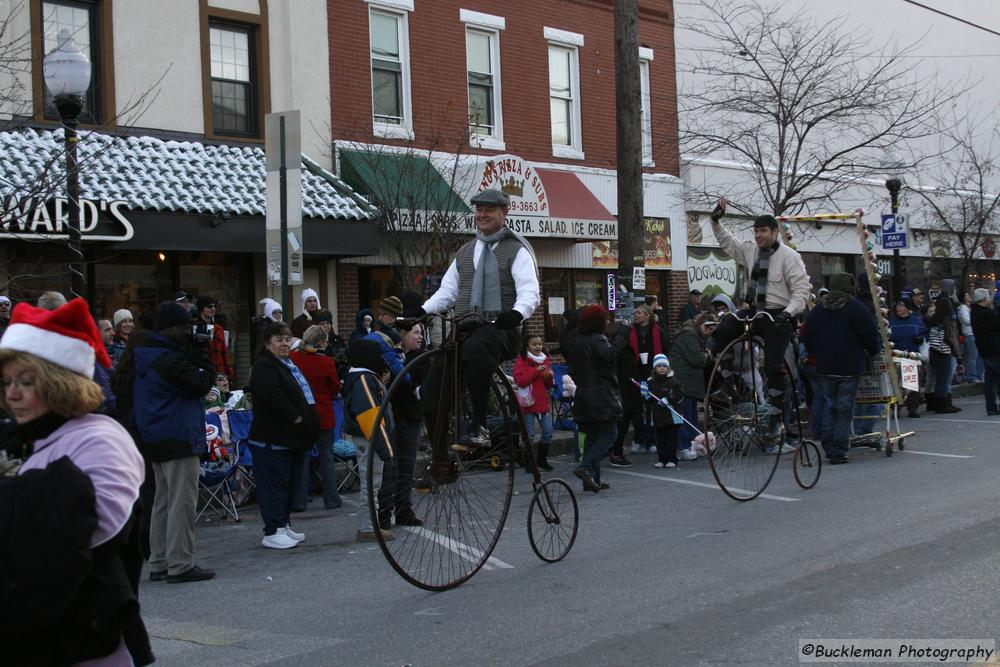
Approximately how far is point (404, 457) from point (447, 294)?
121 centimetres

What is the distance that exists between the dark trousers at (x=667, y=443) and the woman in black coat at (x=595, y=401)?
1757 mm

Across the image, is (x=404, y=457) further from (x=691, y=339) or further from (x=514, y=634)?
(x=691, y=339)

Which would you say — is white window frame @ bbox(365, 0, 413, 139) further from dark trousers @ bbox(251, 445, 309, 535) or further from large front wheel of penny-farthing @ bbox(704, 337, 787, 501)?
dark trousers @ bbox(251, 445, 309, 535)

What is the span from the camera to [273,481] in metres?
8.98

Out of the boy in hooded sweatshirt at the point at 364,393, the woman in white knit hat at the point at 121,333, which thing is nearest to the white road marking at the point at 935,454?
the boy in hooded sweatshirt at the point at 364,393

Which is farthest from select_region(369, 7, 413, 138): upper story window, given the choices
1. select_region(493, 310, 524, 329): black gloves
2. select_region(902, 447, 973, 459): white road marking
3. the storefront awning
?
select_region(493, 310, 524, 329): black gloves

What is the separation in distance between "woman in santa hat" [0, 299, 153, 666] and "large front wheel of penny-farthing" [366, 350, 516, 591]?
2.90 metres

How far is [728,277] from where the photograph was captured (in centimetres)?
2436

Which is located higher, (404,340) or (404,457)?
(404,340)

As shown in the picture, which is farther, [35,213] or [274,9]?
[274,9]

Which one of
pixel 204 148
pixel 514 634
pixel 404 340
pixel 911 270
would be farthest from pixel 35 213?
pixel 911 270

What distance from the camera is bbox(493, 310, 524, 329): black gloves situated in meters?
6.64

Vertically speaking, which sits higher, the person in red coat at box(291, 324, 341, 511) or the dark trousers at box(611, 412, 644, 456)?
the person in red coat at box(291, 324, 341, 511)

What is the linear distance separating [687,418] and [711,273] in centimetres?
1104
